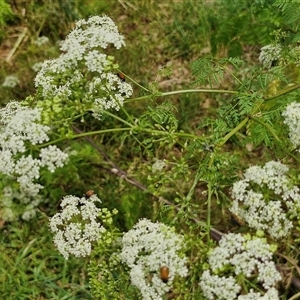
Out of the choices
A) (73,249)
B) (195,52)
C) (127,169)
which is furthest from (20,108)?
(195,52)

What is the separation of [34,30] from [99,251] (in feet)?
13.9

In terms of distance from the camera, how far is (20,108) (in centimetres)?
284

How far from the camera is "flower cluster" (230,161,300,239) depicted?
2.64 metres

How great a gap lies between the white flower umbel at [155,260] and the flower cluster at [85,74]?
0.60 meters

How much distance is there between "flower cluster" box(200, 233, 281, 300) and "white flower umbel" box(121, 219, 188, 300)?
0.12 m

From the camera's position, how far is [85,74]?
9.33 feet

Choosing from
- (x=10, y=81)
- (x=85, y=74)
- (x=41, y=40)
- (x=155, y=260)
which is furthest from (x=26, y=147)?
(x=41, y=40)

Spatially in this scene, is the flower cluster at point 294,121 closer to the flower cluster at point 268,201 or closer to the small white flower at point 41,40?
the flower cluster at point 268,201

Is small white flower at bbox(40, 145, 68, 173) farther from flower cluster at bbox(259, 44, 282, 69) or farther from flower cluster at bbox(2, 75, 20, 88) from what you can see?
flower cluster at bbox(2, 75, 20, 88)

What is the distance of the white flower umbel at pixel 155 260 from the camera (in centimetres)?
247

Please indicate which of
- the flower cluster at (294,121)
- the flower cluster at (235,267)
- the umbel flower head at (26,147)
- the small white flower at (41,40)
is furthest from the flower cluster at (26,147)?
the small white flower at (41,40)

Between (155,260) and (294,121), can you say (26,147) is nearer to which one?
(155,260)

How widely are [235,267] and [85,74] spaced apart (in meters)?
1.07

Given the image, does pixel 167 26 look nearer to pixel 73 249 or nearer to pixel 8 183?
pixel 8 183
